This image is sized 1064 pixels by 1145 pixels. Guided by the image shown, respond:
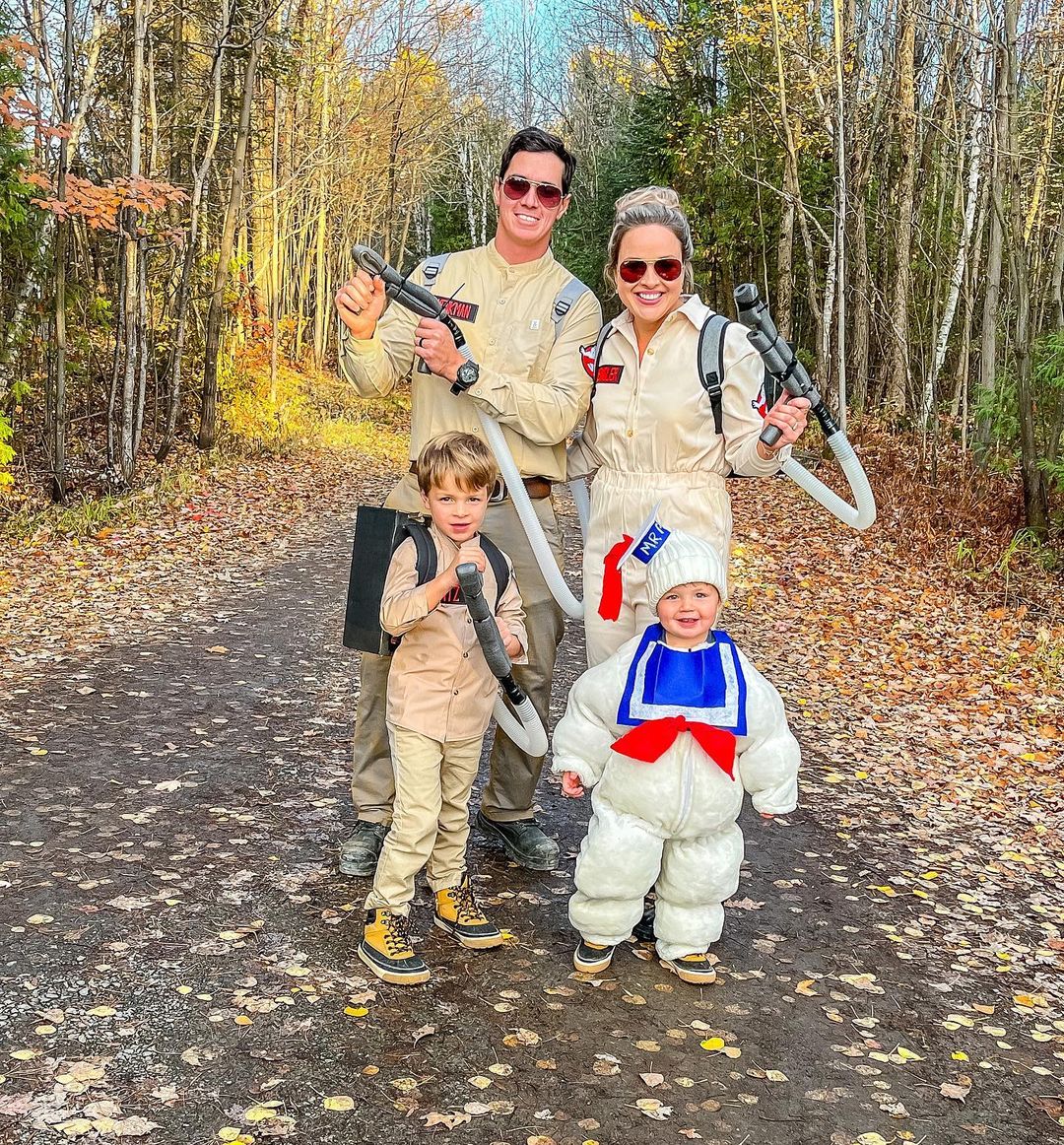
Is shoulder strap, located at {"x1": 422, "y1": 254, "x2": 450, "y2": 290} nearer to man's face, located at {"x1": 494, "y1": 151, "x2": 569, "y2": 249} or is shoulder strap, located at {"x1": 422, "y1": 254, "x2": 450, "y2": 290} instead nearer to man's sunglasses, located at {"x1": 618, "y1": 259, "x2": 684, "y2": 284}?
man's face, located at {"x1": 494, "y1": 151, "x2": 569, "y2": 249}

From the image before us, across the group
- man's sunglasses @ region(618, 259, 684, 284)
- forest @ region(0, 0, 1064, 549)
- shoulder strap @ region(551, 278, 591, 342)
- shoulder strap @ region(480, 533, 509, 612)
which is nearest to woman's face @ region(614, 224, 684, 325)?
man's sunglasses @ region(618, 259, 684, 284)

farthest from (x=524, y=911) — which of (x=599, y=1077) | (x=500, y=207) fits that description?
(x=500, y=207)

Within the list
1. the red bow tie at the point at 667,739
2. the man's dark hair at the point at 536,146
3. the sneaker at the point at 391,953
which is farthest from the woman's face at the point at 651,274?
the sneaker at the point at 391,953

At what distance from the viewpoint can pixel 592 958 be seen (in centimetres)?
379

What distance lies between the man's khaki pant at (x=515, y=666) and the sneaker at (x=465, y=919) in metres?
0.60

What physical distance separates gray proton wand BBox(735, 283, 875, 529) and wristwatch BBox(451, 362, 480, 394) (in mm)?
966

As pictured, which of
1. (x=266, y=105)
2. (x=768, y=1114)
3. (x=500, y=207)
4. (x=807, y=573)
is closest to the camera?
(x=768, y=1114)

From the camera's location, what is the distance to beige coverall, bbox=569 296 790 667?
3.80 meters

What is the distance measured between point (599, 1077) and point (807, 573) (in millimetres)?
8929

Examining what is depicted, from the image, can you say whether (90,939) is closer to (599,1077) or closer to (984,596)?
(599,1077)

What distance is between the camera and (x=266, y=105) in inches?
829

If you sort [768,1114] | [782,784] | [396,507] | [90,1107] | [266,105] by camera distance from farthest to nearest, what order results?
1. [266,105]
2. [396,507]
3. [782,784]
4. [768,1114]
5. [90,1107]

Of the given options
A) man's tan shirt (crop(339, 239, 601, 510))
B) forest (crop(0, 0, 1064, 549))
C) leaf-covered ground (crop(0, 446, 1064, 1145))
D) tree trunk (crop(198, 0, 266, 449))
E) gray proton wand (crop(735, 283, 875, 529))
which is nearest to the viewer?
leaf-covered ground (crop(0, 446, 1064, 1145))

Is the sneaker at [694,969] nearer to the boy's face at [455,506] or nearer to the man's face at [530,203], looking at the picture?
the boy's face at [455,506]
